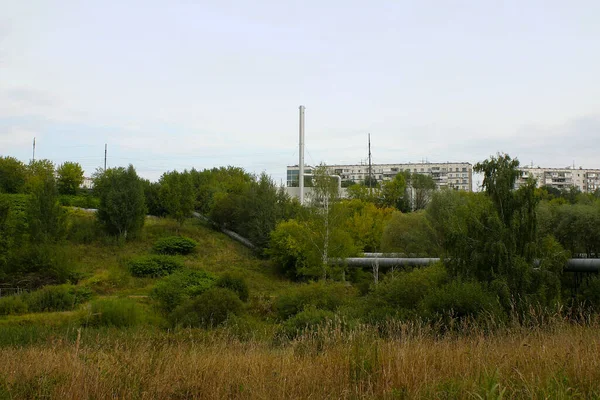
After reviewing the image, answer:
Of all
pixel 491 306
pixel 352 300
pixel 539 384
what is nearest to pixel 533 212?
pixel 491 306

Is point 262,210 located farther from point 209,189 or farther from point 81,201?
point 81,201

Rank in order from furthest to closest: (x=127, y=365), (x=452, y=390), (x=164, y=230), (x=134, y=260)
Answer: (x=164, y=230) < (x=134, y=260) < (x=127, y=365) < (x=452, y=390)

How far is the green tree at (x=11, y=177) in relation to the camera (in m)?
59.0

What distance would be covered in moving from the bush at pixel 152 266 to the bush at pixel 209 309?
17.4 metres

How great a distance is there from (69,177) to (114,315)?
4350 centimetres

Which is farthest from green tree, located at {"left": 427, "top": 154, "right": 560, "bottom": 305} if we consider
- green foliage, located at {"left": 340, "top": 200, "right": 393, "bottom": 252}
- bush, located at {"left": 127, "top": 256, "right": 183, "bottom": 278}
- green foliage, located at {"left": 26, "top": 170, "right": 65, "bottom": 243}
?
green foliage, located at {"left": 26, "top": 170, "right": 65, "bottom": 243}

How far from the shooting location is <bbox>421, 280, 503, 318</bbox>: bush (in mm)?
17000

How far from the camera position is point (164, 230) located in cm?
5200

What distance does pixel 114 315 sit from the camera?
23484 mm

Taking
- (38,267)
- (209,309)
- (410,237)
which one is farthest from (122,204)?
(209,309)

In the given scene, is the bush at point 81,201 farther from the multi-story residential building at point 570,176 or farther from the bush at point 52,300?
the multi-story residential building at point 570,176

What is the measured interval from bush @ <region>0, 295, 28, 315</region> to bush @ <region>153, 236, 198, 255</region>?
18209mm

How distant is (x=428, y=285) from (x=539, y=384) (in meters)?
16.0

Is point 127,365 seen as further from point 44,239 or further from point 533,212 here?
point 44,239
